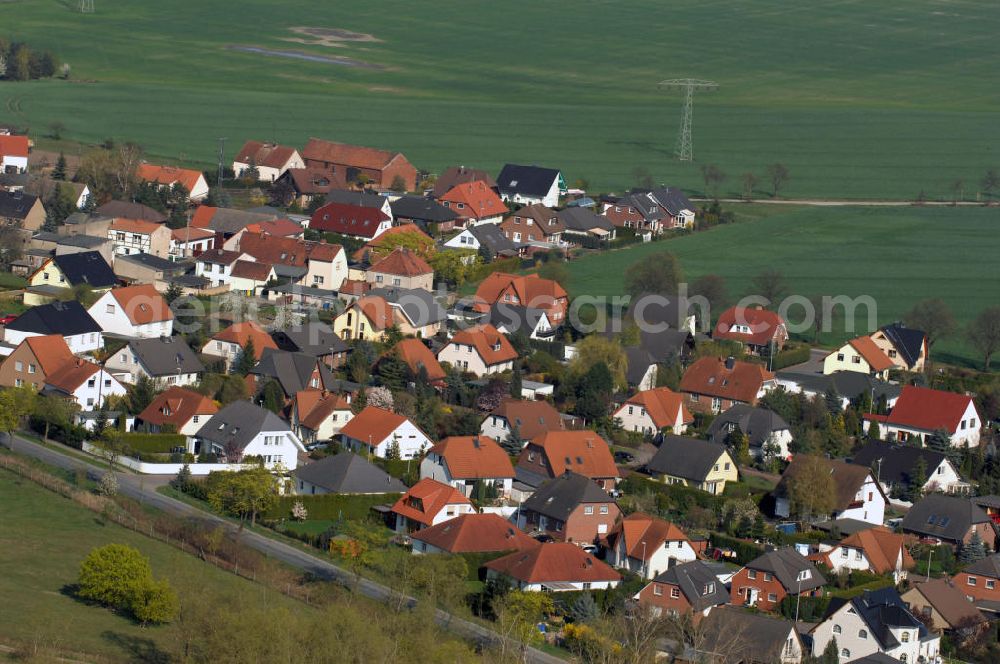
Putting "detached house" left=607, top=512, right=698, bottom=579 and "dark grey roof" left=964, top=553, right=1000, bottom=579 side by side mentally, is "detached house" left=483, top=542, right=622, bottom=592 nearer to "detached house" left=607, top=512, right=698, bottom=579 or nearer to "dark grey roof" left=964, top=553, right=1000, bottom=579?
"detached house" left=607, top=512, right=698, bottom=579

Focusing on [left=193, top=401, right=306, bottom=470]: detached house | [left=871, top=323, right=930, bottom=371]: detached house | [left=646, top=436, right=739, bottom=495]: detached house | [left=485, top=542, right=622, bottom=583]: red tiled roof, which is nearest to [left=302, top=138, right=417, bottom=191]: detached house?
[left=871, top=323, right=930, bottom=371]: detached house

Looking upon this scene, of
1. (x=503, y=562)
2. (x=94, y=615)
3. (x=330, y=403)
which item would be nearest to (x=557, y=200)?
(x=330, y=403)

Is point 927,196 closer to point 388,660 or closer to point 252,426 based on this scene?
point 252,426

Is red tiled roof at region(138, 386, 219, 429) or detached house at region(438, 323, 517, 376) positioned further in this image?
detached house at region(438, 323, 517, 376)

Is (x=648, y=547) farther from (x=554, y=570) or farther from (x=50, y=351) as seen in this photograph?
(x=50, y=351)

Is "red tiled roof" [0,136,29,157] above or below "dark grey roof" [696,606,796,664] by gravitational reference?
above

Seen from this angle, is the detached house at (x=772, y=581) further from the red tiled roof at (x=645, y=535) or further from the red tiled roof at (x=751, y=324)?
the red tiled roof at (x=751, y=324)
